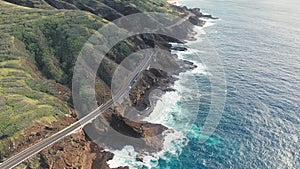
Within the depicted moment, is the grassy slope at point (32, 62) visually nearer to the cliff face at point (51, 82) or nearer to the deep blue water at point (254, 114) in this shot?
the cliff face at point (51, 82)

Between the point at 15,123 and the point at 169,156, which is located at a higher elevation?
the point at 15,123

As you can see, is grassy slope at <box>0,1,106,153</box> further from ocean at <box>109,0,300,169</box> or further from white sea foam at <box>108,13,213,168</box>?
ocean at <box>109,0,300,169</box>

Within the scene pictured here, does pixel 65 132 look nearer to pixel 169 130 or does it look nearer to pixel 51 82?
pixel 51 82

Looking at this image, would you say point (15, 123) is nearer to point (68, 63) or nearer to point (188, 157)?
point (68, 63)

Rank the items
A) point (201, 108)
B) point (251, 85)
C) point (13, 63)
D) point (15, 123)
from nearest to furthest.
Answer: point (15, 123) < point (13, 63) < point (201, 108) < point (251, 85)

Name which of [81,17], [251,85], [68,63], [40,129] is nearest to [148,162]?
[40,129]

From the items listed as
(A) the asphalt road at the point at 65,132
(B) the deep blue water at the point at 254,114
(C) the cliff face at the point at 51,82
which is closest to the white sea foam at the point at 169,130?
(B) the deep blue water at the point at 254,114
